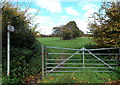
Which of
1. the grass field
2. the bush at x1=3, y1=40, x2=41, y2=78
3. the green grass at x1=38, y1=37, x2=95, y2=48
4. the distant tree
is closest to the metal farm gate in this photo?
the grass field

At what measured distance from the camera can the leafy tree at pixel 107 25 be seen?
4.40 m

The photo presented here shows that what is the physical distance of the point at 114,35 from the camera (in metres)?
4.41

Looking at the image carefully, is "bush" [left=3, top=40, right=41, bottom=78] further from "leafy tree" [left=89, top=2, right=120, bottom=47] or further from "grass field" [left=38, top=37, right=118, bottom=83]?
"leafy tree" [left=89, top=2, right=120, bottom=47]

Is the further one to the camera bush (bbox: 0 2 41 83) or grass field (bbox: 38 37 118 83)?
bush (bbox: 0 2 41 83)

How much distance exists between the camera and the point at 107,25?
4.62 meters

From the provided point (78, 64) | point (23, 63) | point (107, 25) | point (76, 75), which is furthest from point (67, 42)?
point (23, 63)

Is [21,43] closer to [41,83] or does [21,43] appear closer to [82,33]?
[41,83]

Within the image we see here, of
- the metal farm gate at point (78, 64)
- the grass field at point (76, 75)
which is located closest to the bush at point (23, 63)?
the metal farm gate at point (78, 64)

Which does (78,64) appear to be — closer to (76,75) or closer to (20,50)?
(76,75)

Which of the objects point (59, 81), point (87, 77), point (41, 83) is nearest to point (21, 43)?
point (41, 83)

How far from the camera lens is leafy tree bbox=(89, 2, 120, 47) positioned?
4402mm

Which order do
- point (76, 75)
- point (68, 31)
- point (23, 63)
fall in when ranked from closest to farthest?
1. point (76, 75)
2. point (23, 63)
3. point (68, 31)

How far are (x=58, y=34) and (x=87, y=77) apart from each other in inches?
147

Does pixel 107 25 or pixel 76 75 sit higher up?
pixel 107 25
